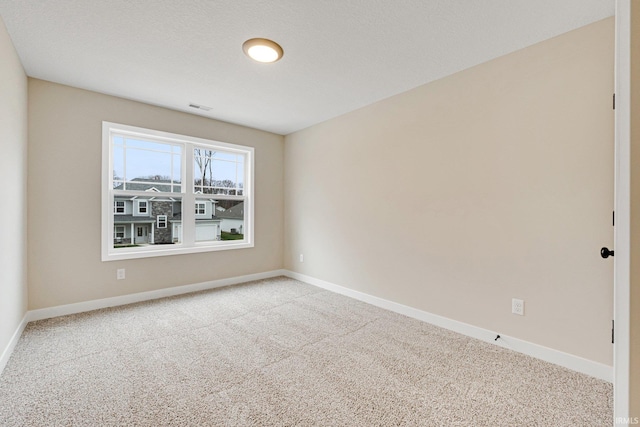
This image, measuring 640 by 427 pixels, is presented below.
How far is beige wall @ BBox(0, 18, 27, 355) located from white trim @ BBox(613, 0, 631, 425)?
11.0ft

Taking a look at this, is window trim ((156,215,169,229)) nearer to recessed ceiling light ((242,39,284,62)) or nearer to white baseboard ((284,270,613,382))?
recessed ceiling light ((242,39,284,62))

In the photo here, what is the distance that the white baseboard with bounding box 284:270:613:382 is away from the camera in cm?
200

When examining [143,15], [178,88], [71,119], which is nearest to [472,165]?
[143,15]

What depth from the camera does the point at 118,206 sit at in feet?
11.5

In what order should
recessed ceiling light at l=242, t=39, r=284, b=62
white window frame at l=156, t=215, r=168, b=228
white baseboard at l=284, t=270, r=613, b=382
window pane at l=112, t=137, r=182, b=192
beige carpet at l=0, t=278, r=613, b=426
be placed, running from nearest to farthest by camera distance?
1. beige carpet at l=0, t=278, r=613, b=426
2. white baseboard at l=284, t=270, r=613, b=382
3. recessed ceiling light at l=242, t=39, r=284, b=62
4. window pane at l=112, t=137, r=182, b=192
5. white window frame at l=156, t=215, r=168, b=228

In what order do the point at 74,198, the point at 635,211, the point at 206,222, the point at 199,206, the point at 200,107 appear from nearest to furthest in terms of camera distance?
the point at 635,211, the point at 74,198, the point at 200,107, the point at 199,206, the point at 206,222

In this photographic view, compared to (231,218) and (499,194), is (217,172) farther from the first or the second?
(499,194)

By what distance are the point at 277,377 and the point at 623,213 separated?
2.00 meters

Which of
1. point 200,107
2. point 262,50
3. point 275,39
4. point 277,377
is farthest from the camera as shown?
point 200,107

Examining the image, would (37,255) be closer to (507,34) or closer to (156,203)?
(156,203)

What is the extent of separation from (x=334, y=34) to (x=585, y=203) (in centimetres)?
217

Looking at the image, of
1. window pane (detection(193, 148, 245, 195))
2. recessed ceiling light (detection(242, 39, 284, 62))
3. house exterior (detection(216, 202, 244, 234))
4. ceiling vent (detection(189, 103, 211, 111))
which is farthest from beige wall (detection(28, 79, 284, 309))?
recessed ceiling light (detection(242, 39, 284, 62))

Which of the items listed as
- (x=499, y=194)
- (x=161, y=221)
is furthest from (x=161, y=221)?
(x=499, y=194)

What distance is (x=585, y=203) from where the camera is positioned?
79.6 inches
